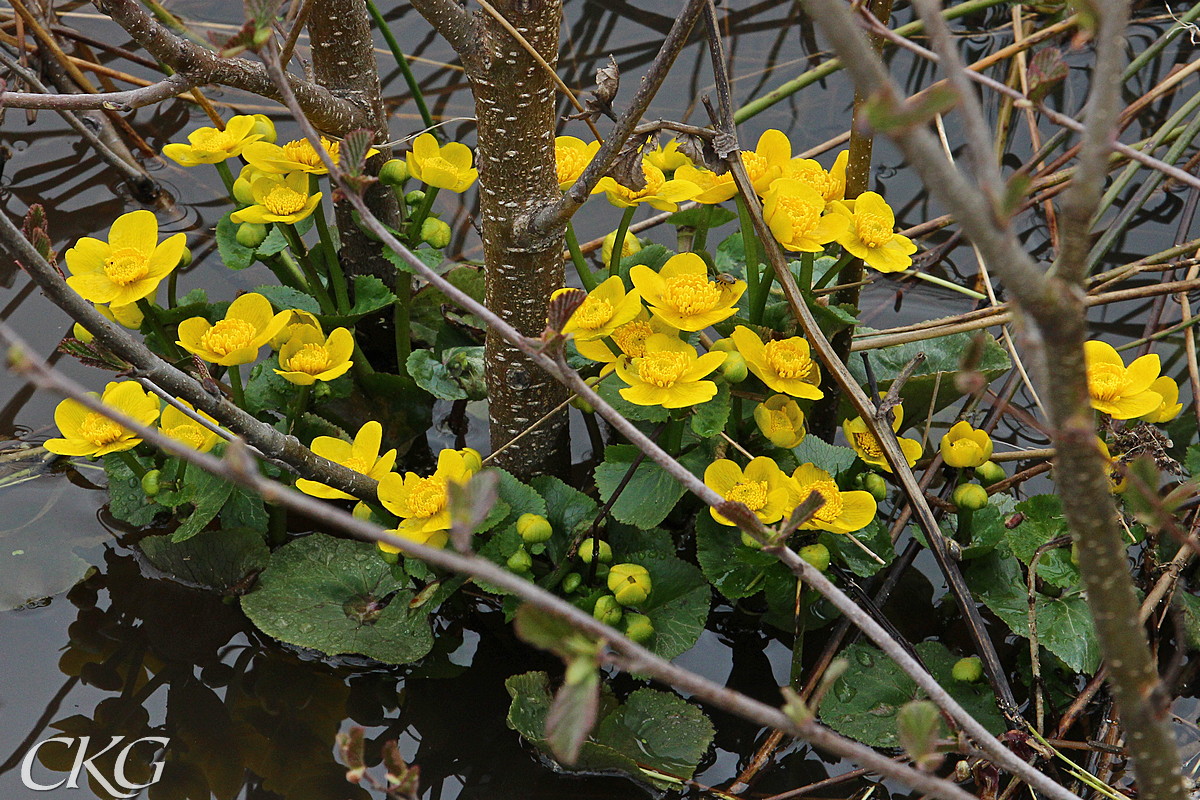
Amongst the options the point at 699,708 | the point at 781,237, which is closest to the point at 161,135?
the point at 781,237

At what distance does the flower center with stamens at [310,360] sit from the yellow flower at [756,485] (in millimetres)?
565

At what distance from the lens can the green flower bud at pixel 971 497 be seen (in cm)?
134

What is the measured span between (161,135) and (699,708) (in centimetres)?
178

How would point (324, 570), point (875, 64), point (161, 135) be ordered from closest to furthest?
point (875, 64)
point (324, 570)
point (161, 135)

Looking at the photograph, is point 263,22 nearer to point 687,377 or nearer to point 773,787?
point 687,377

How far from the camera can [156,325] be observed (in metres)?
1.50

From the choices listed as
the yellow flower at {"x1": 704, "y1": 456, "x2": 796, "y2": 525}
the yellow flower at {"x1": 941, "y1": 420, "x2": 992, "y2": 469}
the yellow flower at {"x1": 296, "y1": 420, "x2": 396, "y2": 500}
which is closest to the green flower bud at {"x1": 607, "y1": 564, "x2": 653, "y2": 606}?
the yellow flower at {"x1": 704, "y1": 456, "x2": 796, "y2": 525}

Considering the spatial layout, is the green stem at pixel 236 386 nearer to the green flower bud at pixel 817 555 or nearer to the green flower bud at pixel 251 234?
the green flower bud at pixel 251 234

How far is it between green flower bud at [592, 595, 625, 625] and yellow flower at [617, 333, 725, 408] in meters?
0.26

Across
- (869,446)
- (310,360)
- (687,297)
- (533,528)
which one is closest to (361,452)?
(310,360)

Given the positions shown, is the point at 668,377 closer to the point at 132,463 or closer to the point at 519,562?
the point at 519,562

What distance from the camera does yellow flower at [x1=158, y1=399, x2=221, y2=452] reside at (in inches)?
54.0

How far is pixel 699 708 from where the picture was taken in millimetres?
1311

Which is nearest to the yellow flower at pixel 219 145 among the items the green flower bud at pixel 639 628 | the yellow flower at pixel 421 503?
the yellow flower at pixel 421 503
